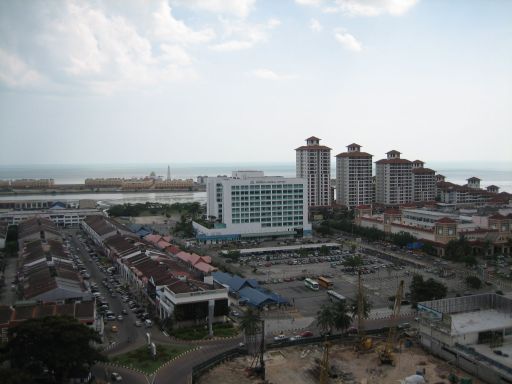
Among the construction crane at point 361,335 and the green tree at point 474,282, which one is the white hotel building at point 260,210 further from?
the construction crane at point 361,335

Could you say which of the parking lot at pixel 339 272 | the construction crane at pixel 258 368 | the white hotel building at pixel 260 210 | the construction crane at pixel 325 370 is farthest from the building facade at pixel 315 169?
the construction crane at pixel 325 370

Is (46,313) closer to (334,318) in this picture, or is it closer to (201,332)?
(201,332)

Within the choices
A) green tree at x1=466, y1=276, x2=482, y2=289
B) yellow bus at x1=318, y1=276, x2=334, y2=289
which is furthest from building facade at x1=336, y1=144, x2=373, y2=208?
green tree at x1=466, y1=276, x2=482, y2=289

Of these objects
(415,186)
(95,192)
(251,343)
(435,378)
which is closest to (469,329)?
(435,378)

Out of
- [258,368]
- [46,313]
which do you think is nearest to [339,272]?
[258,368]

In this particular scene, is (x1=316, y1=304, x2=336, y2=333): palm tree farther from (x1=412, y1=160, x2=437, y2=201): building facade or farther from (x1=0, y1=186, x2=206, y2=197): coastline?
(x1=0, y1=186, x2=206, y2=197): coastline

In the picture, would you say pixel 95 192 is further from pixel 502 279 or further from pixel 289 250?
pixel 502 279
